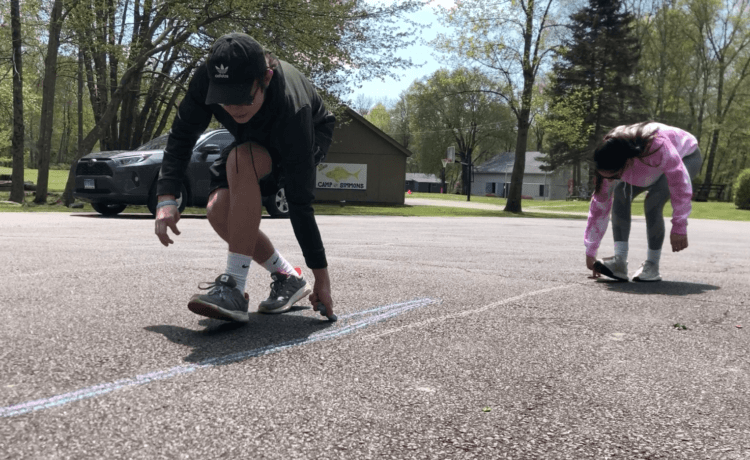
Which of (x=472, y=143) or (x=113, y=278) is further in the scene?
(x=472, y=143)

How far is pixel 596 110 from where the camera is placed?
157ft

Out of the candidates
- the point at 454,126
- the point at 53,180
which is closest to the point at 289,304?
the point at 53,180

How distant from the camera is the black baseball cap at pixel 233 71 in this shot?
272 centimetres

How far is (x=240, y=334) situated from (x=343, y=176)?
1244 inches

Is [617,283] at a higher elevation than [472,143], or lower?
lower

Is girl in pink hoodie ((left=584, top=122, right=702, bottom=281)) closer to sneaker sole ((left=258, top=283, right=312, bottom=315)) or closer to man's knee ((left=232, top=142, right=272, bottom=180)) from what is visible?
sneaker sole ((left=258, top=283, right=312, bottom=315))

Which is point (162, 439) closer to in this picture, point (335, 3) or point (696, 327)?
point (696, 327)

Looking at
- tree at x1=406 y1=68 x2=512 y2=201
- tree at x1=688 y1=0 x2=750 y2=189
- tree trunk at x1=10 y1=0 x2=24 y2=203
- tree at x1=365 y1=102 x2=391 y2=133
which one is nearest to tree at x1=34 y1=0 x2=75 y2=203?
tree trunk at x1=10 y1=0 x2=24 y2=203

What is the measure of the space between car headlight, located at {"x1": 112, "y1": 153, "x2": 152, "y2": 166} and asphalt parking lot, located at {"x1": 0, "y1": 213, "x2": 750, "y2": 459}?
838 cm

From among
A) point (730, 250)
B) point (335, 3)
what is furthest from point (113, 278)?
point (335, 3)

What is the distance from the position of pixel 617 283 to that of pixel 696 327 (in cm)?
177

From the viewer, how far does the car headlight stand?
41.4 feet

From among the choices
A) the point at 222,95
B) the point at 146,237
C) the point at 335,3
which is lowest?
the point at 146,237

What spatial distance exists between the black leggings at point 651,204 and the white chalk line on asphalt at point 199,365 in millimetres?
2490
